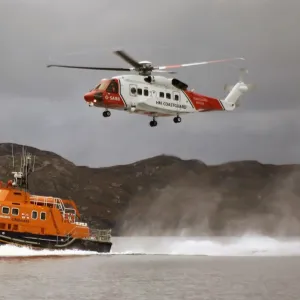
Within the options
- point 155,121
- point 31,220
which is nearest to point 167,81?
point 155,121

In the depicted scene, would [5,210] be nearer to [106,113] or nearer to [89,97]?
[89,97]

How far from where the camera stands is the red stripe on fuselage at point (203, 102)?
45216mm

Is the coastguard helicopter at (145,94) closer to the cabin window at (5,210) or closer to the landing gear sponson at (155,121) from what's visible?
the landing gear sponson at (155,121)

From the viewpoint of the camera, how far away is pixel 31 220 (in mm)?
50000

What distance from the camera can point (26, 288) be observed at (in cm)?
3972

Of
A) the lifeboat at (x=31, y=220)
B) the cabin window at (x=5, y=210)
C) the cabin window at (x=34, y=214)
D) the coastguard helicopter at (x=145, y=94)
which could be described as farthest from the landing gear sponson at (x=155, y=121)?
the cabin window at (x=5, y=210)

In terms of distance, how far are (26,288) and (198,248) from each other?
3165 centimetres

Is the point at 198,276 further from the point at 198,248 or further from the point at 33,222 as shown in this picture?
the point at 198,248

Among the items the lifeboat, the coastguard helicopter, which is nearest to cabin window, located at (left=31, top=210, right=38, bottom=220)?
the lifeboat

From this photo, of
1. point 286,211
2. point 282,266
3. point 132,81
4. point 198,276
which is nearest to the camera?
point 132,81

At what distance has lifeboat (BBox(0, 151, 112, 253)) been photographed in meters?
49.7

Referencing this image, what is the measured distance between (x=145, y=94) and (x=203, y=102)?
4427 millimetres

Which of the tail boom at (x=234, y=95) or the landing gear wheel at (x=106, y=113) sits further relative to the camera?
the tail boom at (x=234, y=95)

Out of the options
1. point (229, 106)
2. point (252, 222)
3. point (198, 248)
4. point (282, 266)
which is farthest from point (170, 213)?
point (229, 106)
